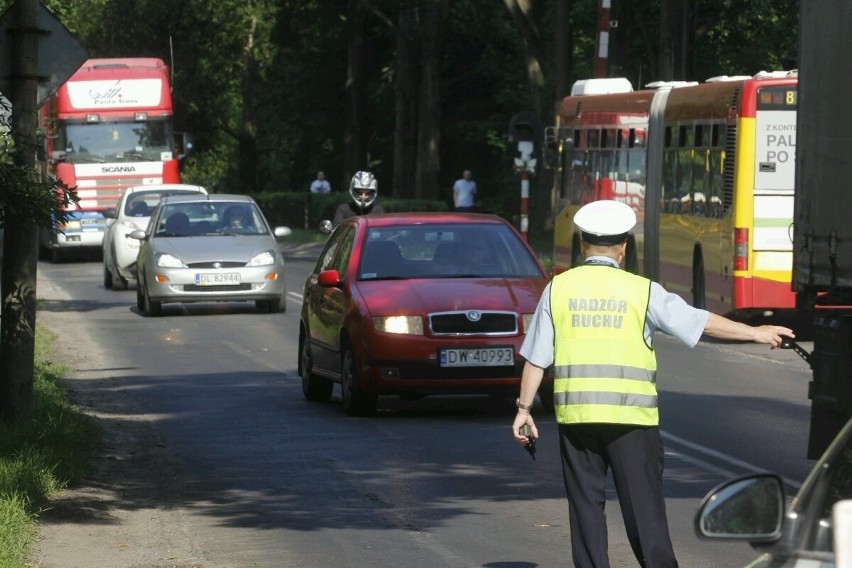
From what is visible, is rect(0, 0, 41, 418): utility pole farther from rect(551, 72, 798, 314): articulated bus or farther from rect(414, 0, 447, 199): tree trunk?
rect(414, 0, 447, 199): tree trunk

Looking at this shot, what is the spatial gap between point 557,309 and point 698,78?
Result: 45.3 m

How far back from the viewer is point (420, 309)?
45.3 ft

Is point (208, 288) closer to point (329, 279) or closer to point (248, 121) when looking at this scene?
point (329, 279)

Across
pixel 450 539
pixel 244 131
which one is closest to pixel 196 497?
pixel 450 539

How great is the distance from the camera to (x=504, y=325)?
13.7 m

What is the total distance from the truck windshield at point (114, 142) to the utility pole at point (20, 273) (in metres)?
30.6

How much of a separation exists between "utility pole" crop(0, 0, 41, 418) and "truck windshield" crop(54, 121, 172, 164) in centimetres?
3057

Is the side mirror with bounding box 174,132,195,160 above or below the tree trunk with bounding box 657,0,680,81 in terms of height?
below

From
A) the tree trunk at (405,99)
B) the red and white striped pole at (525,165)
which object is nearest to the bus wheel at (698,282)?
the red and white striped pole at (525,165)

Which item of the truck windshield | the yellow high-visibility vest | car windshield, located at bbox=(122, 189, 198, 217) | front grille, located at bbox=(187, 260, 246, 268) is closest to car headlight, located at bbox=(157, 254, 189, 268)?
front grille, located at bbox=(187, 260, 246, 268)

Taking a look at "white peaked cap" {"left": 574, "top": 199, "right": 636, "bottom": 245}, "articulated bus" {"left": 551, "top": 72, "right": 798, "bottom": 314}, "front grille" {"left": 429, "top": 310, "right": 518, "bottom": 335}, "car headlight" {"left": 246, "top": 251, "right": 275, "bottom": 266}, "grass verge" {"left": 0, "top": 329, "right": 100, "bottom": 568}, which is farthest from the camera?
"car headlight" {"left": 246, "top": 251, "right": 275, "bottom": 266}

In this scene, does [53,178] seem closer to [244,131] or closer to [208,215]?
[208,215]

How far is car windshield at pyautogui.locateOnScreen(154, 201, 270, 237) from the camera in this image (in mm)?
25844

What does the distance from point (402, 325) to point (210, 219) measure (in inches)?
497
